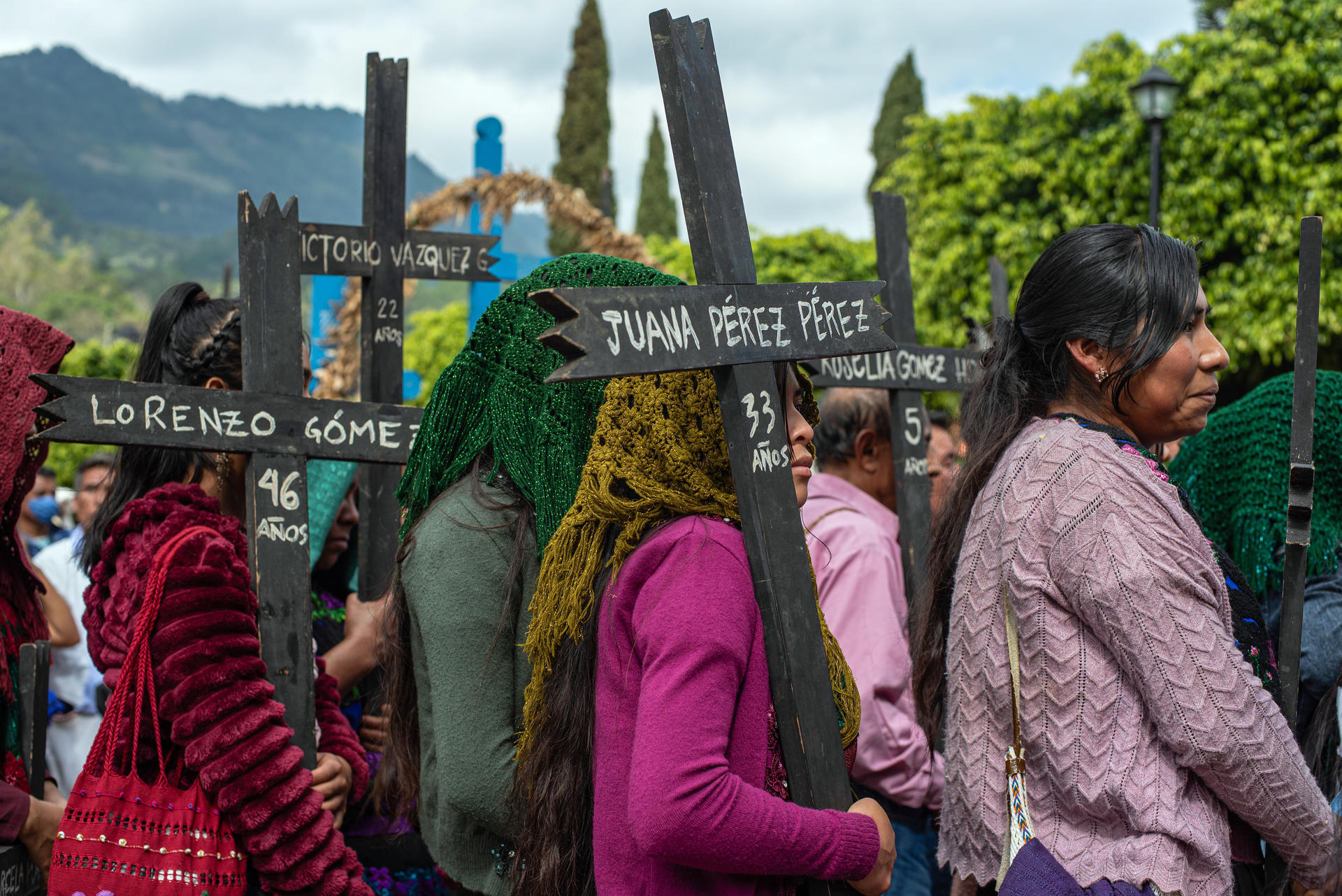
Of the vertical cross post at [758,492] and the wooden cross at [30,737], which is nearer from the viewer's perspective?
the vertical cross post at [758,492]

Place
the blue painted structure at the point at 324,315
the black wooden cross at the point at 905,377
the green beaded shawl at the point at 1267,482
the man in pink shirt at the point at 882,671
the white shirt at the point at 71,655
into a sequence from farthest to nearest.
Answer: the blue painted structure at the point at 324,315
the white shirt at the point at 71,655
the black wooden cross at the point at 905,377
the man in pink shirt at the point at 882,671
the green beaded shawl at the point at 1267,482

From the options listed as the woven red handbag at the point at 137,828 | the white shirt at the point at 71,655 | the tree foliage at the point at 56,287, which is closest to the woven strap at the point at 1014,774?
the woven red handbag at the point at 137,828

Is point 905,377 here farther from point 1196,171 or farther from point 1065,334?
point 1196,171

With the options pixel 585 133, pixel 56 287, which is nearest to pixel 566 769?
pixel 585 133

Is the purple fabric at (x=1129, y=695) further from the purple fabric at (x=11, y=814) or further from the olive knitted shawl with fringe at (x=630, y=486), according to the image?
the purple fabric at (x=11, y=814)

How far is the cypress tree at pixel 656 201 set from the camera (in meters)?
40.3

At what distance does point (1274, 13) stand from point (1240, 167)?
6.27 ft

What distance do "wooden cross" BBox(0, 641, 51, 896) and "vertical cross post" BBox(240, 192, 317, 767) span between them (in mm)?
518

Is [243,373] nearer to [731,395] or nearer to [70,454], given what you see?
[731,395]

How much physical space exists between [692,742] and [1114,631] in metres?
0.77

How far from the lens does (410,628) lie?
1956mm

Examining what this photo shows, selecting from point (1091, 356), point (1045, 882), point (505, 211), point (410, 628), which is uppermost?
point (505, 211)

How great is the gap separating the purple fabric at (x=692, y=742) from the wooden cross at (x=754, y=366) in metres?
0.05

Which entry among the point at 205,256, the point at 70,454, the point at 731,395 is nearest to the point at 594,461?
the point at 731,395
